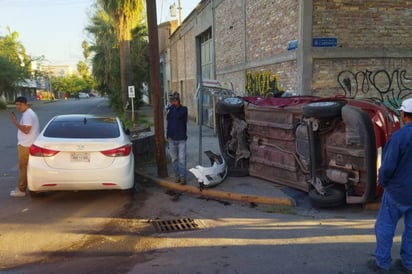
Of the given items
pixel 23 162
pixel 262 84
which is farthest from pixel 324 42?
pixel 23 162

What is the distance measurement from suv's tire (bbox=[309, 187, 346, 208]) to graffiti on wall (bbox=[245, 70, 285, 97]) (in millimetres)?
4834

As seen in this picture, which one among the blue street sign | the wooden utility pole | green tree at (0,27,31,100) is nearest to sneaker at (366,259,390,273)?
the wooden utility pole

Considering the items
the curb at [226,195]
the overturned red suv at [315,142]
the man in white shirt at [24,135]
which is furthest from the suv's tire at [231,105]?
the man in white shirt at [24,135]

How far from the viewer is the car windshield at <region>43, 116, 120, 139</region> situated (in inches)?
262

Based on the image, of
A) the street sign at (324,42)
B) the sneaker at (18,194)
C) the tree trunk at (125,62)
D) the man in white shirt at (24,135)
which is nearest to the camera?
the man in white shirt at (24,135)

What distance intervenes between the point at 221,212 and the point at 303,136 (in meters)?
1.90

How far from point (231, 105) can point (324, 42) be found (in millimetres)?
3122

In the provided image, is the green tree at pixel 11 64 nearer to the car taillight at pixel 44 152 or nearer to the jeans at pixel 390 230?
the car taillight at pixel 44 152

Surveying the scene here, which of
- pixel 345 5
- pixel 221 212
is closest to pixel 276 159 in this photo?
pixel 221 212

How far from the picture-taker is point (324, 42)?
366 inches

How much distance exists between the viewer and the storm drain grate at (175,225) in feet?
17.8

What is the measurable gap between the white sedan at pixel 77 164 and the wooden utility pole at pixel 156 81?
Result: 1668mm

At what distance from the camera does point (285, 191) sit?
7.03m

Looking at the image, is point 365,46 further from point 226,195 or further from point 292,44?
point 226,195
